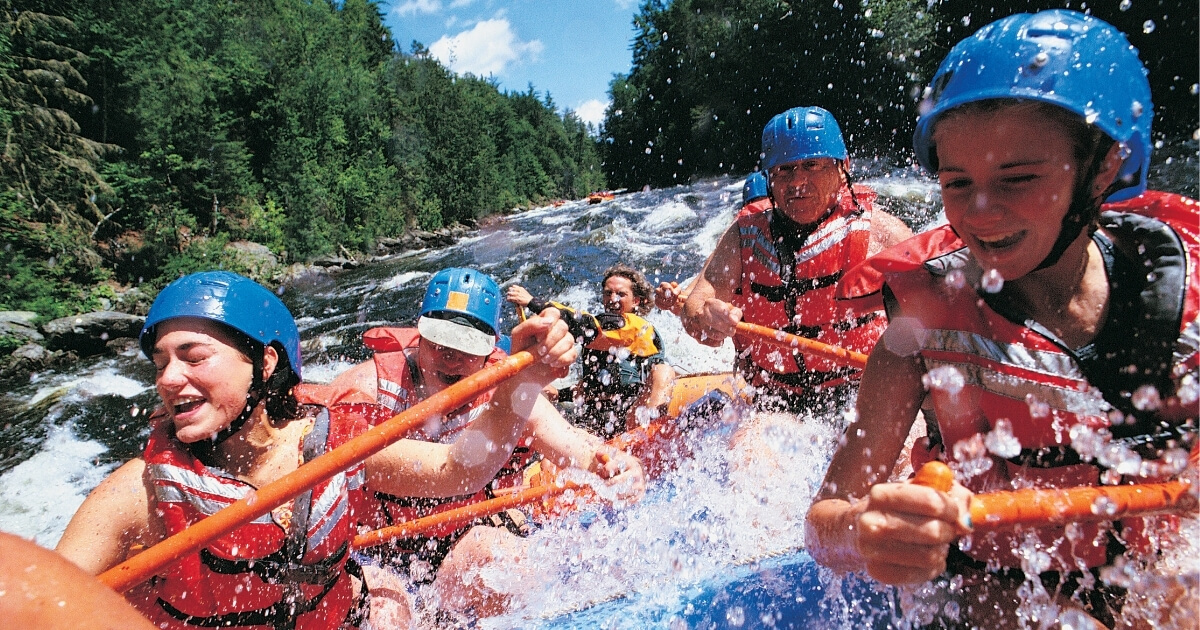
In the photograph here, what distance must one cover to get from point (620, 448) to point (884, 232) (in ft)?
6.45

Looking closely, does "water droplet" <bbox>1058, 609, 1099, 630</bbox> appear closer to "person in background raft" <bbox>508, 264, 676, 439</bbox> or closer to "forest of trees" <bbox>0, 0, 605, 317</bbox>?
"person in background raft" <bbox>508, 264, 676, 439</bbox>

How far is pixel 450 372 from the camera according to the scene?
3482 mm

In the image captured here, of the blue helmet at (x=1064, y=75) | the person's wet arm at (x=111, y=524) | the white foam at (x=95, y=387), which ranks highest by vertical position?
the blue helmet at (x=1064, y=75)

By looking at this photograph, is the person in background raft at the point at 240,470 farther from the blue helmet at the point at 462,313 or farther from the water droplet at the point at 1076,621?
the water droplet at the point at 1076,621

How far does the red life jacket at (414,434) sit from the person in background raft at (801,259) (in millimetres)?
1259

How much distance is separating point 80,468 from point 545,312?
7582 mm

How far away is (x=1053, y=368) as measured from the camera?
147 cm

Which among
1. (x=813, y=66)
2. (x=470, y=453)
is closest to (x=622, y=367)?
(x=470, y=453)

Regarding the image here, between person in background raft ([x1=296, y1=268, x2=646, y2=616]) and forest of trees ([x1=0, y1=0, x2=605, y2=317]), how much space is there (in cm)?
1480

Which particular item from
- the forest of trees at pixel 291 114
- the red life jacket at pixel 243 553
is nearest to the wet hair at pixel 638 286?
the red life jacket at pixel 243 553

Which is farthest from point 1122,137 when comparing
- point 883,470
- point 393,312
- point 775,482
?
point 393,312

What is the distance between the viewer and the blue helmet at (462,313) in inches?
133

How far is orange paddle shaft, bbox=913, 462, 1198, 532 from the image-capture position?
1021 mm

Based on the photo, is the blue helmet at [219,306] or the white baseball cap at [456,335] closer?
the blue helmet at [219,306]
